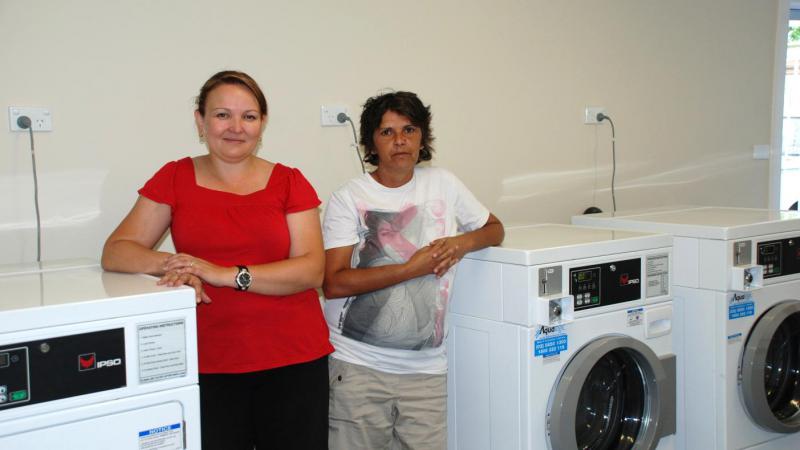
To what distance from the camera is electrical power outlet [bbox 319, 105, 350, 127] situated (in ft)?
9.13

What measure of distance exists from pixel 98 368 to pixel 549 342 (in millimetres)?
1299

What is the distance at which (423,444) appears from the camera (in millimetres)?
2359

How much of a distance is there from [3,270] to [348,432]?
1019mm

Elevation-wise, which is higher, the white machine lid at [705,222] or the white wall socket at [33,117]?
the white wall socket at [33,117]

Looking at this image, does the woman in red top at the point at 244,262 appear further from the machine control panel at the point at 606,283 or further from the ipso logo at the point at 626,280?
the ipso logo at the point at 626,280

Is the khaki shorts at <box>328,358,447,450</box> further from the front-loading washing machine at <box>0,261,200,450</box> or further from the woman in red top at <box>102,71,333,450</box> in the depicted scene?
the front-loading washing machine at <box>0,261,200,450</box>

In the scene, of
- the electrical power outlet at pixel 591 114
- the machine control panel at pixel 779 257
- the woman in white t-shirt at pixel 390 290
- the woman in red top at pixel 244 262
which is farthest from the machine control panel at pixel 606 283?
the electrical power outlet at pixel 591 114

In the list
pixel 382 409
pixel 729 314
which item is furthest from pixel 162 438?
pixel 729 314

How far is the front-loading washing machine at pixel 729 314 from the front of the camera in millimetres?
2791

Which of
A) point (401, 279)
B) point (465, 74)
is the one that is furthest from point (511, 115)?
point (401, 279)

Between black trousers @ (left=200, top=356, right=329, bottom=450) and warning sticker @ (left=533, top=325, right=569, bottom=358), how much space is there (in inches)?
25.8

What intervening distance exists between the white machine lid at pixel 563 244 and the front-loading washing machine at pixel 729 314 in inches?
8.8

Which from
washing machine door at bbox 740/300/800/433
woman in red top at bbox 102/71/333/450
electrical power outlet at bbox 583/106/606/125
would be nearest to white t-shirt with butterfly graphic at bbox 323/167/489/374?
woman in red top at bbox 102/71/333/450

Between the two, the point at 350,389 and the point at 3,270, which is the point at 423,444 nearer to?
the point at 350,389
